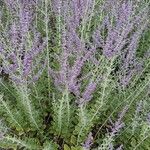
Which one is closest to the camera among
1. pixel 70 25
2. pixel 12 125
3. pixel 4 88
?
pixel 70 25

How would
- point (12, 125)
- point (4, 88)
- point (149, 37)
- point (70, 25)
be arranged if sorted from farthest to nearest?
point (149, 37), point (4, 88), point (12, 125), point (70, 25)

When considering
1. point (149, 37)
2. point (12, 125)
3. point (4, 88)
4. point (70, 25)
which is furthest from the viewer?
point (149, 37)

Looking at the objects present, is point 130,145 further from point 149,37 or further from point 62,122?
point 149,37

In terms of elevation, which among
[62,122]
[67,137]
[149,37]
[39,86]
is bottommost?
[67,137]

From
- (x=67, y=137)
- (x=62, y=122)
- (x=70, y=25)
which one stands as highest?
(x=70, y=25)

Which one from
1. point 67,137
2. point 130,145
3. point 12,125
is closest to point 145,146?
point 130,145

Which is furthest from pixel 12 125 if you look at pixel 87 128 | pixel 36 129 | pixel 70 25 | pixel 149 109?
pixel 149 109

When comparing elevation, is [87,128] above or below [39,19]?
below

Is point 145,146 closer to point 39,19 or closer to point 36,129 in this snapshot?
point 36,129

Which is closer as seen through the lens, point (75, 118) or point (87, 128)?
point (87, 128)
